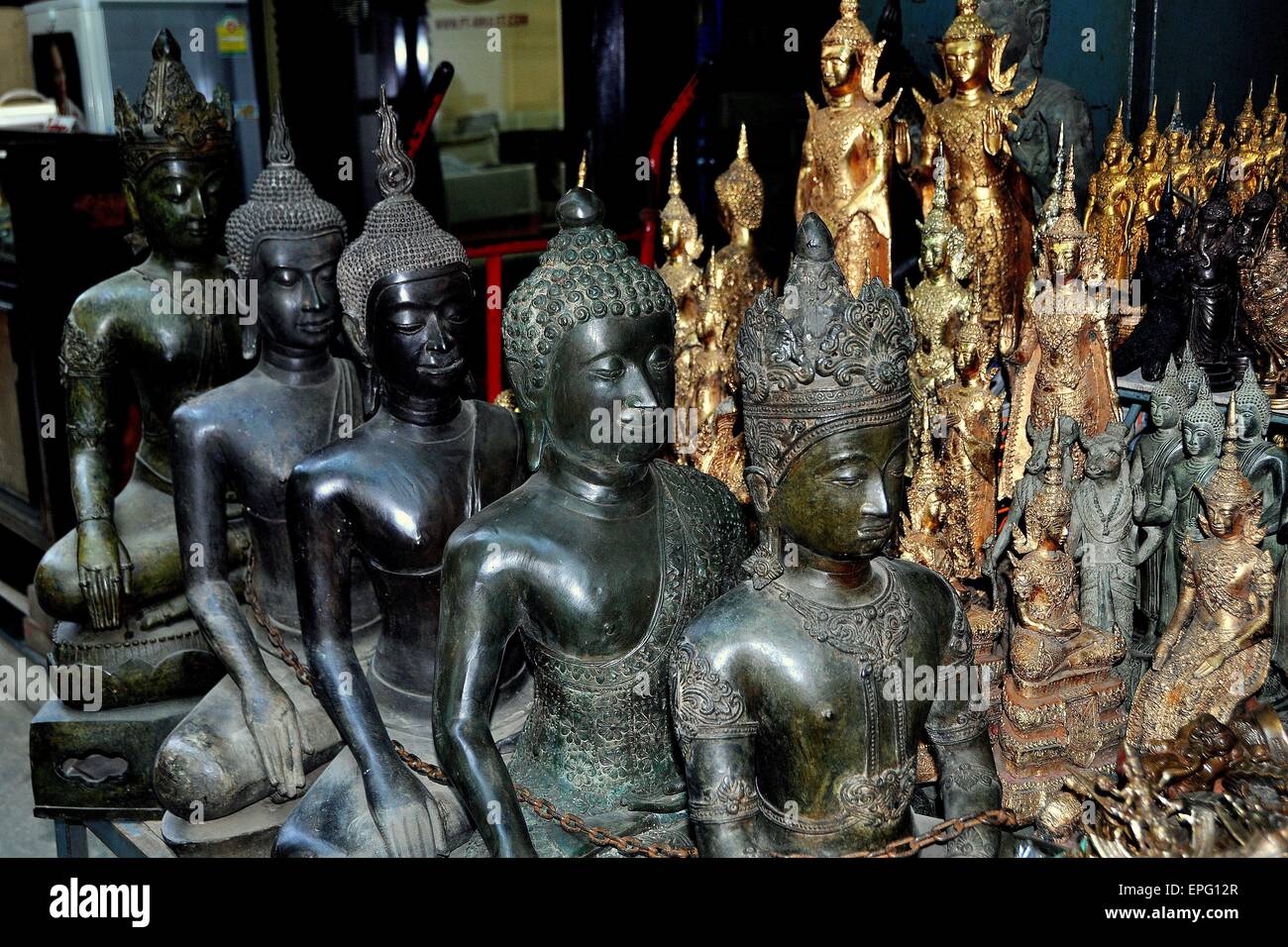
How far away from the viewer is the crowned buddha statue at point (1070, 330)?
3559mm

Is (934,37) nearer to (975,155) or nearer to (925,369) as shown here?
(975,155)

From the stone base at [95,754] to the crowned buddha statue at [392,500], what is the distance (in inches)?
36.8

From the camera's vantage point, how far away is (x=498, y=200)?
24.7 ft

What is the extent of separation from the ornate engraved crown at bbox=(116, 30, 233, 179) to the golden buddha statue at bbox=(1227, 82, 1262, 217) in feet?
9.32

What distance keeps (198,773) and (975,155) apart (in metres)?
2.76

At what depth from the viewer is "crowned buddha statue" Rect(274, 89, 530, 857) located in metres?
2.83

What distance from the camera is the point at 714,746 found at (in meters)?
2.29

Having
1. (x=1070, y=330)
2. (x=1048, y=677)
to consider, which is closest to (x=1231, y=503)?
(x=1048, y=677)

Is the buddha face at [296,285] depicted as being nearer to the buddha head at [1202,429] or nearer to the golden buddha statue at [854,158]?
the golden buddha statue at [854,158]

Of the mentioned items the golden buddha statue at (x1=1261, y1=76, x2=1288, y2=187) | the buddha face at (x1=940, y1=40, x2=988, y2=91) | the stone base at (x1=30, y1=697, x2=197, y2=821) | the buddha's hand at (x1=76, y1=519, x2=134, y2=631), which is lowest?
the stone base at (x1=30, y1=697, x2=197, y2=821)

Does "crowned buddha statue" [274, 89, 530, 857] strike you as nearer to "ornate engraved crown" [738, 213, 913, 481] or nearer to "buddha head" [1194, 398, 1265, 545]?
"ornate engraved crown" [738, 213, 913, 481]

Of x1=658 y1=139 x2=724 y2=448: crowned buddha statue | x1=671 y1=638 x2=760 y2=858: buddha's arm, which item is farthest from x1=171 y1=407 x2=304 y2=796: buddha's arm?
x1=658 y1=139 x2=724 y2=448: crowned buddha statue

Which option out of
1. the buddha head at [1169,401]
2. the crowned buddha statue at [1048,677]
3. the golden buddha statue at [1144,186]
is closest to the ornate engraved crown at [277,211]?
the crowned buddha statue at [1048,677]
